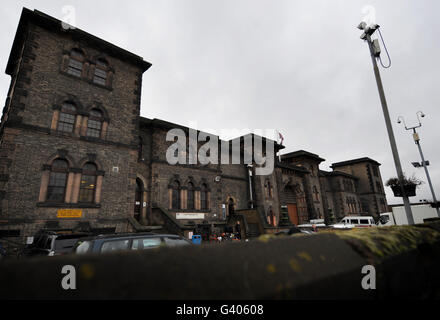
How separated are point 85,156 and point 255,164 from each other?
19.9 m

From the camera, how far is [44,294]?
36.2 inches

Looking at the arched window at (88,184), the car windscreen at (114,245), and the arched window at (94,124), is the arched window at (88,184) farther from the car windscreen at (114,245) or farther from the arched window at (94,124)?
the car windscreen at (114,245)

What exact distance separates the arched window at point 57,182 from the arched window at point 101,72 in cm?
628

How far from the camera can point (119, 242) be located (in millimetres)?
5941

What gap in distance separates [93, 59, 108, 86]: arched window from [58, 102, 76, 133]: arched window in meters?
2.75

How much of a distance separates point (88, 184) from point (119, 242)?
31.6 feet

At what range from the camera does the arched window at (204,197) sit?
22531 mm

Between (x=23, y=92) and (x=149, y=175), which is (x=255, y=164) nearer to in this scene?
(x=149, y=175)

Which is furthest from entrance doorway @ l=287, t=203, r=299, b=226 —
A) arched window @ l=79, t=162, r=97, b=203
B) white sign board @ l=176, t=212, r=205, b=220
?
arched window @ l=79, t=162, r=97, b=203

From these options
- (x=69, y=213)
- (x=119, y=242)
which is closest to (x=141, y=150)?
(x=69, y=213)

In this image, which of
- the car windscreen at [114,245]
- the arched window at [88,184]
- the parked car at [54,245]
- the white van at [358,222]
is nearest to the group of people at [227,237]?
the arched window at [88,184]

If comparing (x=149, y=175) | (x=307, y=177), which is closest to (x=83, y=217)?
(x=149, y=175)

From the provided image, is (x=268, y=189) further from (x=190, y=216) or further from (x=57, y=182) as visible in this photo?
(x=57, y=182)

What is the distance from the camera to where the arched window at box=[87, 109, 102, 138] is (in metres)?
14.7
